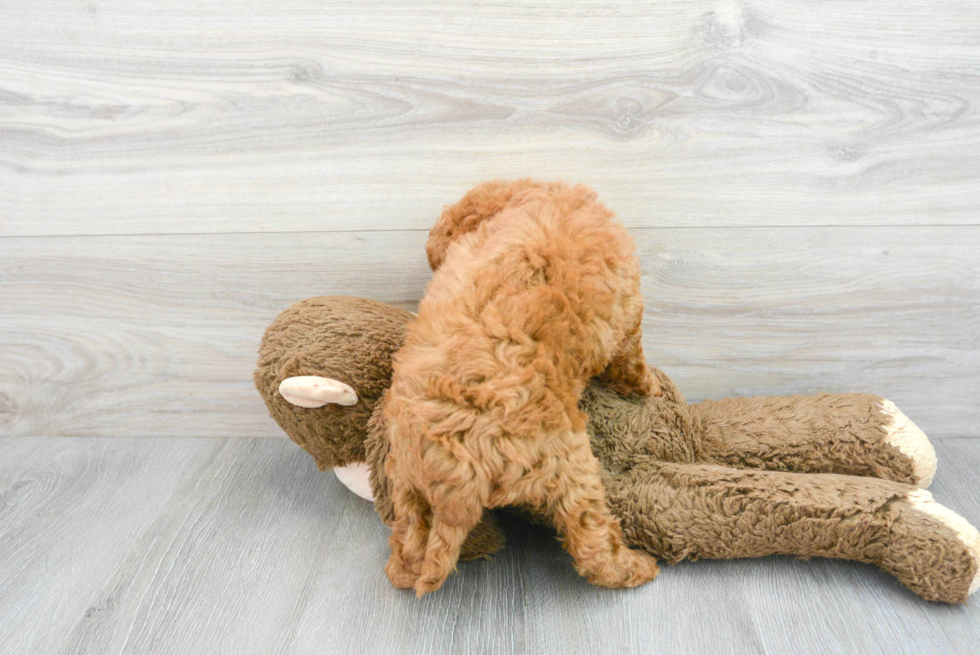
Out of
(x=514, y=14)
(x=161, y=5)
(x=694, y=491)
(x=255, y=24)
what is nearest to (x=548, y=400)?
(x=694, y=491)

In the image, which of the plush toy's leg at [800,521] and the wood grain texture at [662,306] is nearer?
the plush toy's leg at [800,521]

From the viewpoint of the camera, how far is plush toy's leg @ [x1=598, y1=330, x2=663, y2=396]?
84 cm

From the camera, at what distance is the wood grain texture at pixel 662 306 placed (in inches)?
40.7

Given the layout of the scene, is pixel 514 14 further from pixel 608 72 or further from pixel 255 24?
pixel 255 24

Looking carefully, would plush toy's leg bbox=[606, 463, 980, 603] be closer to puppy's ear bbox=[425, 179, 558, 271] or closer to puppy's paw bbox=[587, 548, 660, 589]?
puppy's paw bbox=[587, 548, 660, 589]

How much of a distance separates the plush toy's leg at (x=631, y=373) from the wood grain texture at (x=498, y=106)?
0.26m

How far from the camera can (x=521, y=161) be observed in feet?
3.27

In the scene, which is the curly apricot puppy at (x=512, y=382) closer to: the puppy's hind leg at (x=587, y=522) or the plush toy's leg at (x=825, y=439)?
the puppy's hind leg at (x=587, y=522)

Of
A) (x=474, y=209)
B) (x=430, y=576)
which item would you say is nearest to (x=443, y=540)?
(x=430, y=576)

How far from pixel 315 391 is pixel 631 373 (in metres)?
0.43

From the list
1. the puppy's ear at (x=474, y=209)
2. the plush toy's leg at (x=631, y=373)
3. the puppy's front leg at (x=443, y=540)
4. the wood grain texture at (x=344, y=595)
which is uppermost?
the puppy's ear at (x=474, y=209)

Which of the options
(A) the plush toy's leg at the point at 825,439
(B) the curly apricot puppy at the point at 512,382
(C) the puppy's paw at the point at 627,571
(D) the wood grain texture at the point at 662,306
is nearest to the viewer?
(B) the curly apricot puppy at the point at 512,382

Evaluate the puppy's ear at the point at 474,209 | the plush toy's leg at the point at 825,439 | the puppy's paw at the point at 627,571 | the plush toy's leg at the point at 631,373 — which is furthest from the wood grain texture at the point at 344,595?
the puppy's ear at the point at 474,209

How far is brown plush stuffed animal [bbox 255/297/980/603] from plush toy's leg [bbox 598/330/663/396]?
2cm
